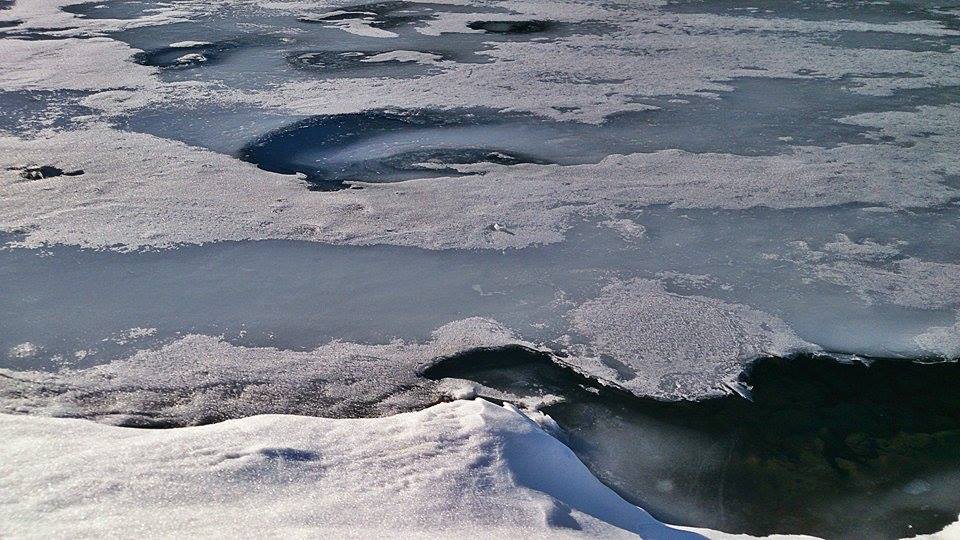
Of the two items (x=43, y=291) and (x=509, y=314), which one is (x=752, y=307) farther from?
(x=43, y=291)

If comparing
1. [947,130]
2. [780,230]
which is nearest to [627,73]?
[947,130]

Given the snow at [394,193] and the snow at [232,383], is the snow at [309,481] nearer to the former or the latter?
the snow at [232,383]

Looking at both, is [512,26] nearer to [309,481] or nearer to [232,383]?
[232,383]

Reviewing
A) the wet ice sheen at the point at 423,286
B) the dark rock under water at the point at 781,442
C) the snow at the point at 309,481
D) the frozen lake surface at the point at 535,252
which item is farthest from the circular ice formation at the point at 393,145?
the snow at the point at 309,481

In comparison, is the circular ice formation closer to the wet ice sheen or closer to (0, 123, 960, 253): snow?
(0, 123, 960, 253): snow

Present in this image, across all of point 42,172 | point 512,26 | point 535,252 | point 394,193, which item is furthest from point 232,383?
point 512,26
